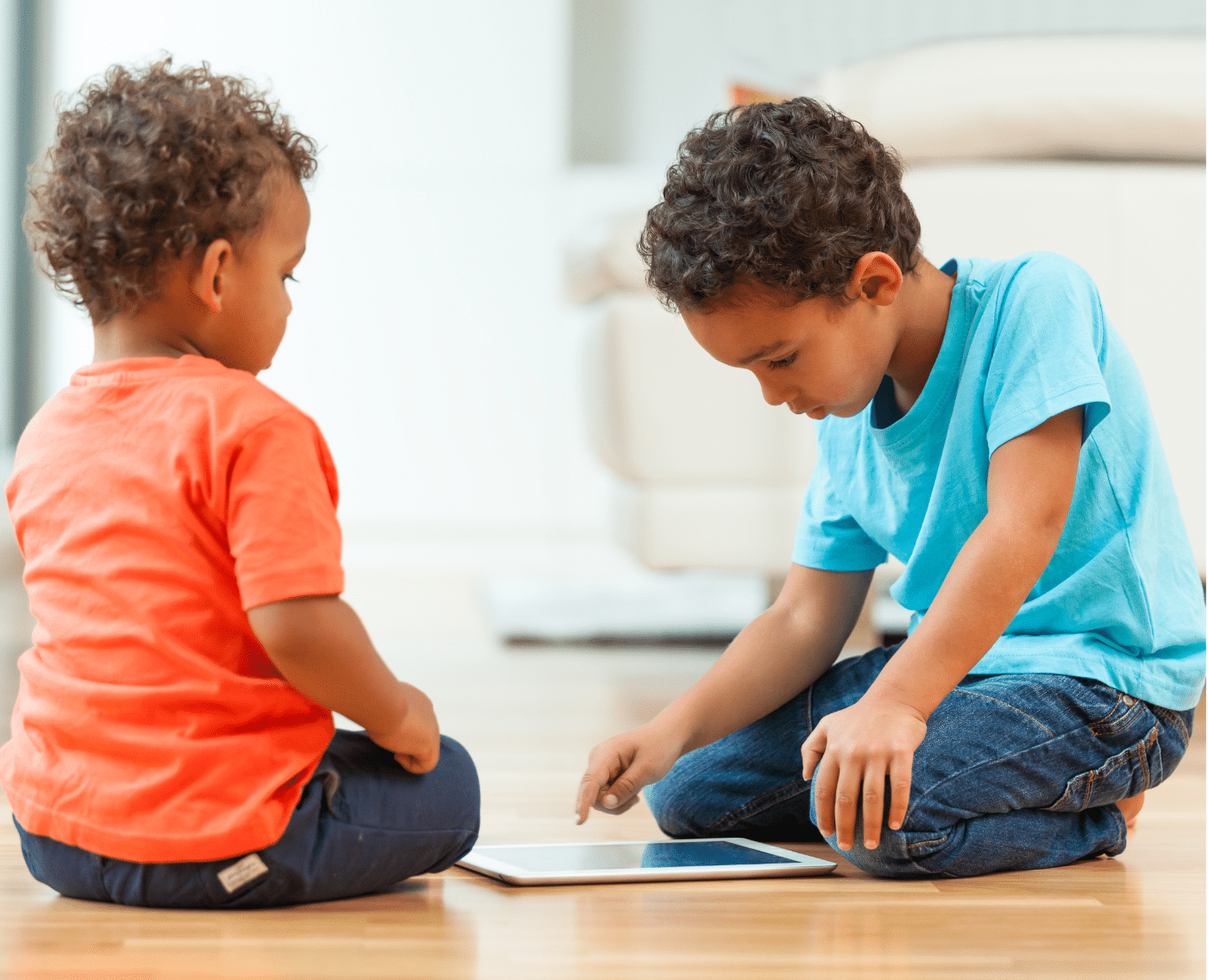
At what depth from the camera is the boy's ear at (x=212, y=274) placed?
713 millimetres

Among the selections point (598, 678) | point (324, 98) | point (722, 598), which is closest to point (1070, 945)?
point (598, 678)

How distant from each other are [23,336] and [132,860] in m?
3.06

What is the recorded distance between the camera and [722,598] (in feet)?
8.03

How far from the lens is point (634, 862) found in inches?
32.8

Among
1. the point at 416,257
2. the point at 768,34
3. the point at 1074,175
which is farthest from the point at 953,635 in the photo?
the point at 768,34

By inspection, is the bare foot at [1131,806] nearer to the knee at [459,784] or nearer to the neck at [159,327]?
the knee at [459,784]

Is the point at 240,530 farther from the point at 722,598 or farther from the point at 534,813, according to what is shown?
the point at 722,598

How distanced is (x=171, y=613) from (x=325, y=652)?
9cm

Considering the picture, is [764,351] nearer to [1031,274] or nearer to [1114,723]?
[1031,274]

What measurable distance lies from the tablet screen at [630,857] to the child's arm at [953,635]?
0.08 metres

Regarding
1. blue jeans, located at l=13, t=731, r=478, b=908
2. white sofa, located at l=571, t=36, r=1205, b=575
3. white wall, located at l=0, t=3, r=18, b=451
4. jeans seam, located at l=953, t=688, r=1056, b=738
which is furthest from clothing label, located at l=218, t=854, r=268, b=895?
white wall, located at l=0, t=3, r=18, b=451


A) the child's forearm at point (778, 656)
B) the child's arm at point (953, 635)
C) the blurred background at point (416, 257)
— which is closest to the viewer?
the child's arm at point (953, 635)

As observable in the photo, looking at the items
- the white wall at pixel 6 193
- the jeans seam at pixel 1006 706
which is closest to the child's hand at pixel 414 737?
the jeans seam at pixel 1006 706

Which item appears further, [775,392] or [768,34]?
[768,34]
